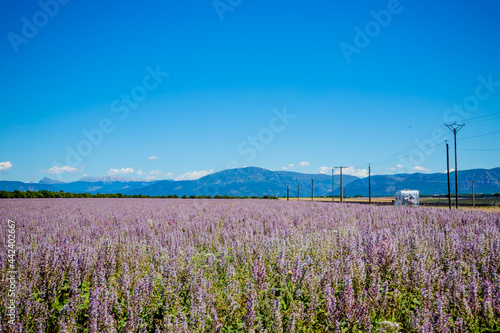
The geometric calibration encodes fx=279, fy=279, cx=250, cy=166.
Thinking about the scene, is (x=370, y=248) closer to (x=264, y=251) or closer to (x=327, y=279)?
(x=327, y=279)

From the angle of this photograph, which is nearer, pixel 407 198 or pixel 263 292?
pixel 263 292

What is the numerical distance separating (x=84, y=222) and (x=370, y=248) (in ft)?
25.0

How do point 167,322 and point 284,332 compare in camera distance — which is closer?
point 167,322

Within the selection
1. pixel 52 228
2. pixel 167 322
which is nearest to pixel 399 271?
pixel 167 322

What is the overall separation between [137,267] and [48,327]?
1250 millimetres

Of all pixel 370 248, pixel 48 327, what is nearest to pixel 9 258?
pixel 48 327

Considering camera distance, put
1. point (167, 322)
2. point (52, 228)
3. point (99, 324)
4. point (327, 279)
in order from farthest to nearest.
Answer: point (52, 228), point (327, 279), point (99, 324), point (167, 322)

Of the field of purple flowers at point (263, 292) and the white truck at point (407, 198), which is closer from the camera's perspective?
the field of purple flowers at point (263, 292)

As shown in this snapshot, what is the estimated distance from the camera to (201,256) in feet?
13.8

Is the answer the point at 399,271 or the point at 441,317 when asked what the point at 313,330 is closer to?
the point at 441,317

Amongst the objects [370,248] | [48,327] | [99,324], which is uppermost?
[370,248]

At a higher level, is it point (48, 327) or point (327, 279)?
point (327, 279)

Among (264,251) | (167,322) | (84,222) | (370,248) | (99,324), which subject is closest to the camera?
(167,322)

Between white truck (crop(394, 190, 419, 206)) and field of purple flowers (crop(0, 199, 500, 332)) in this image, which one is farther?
white truck (crop(394, 190, 419, 206))
